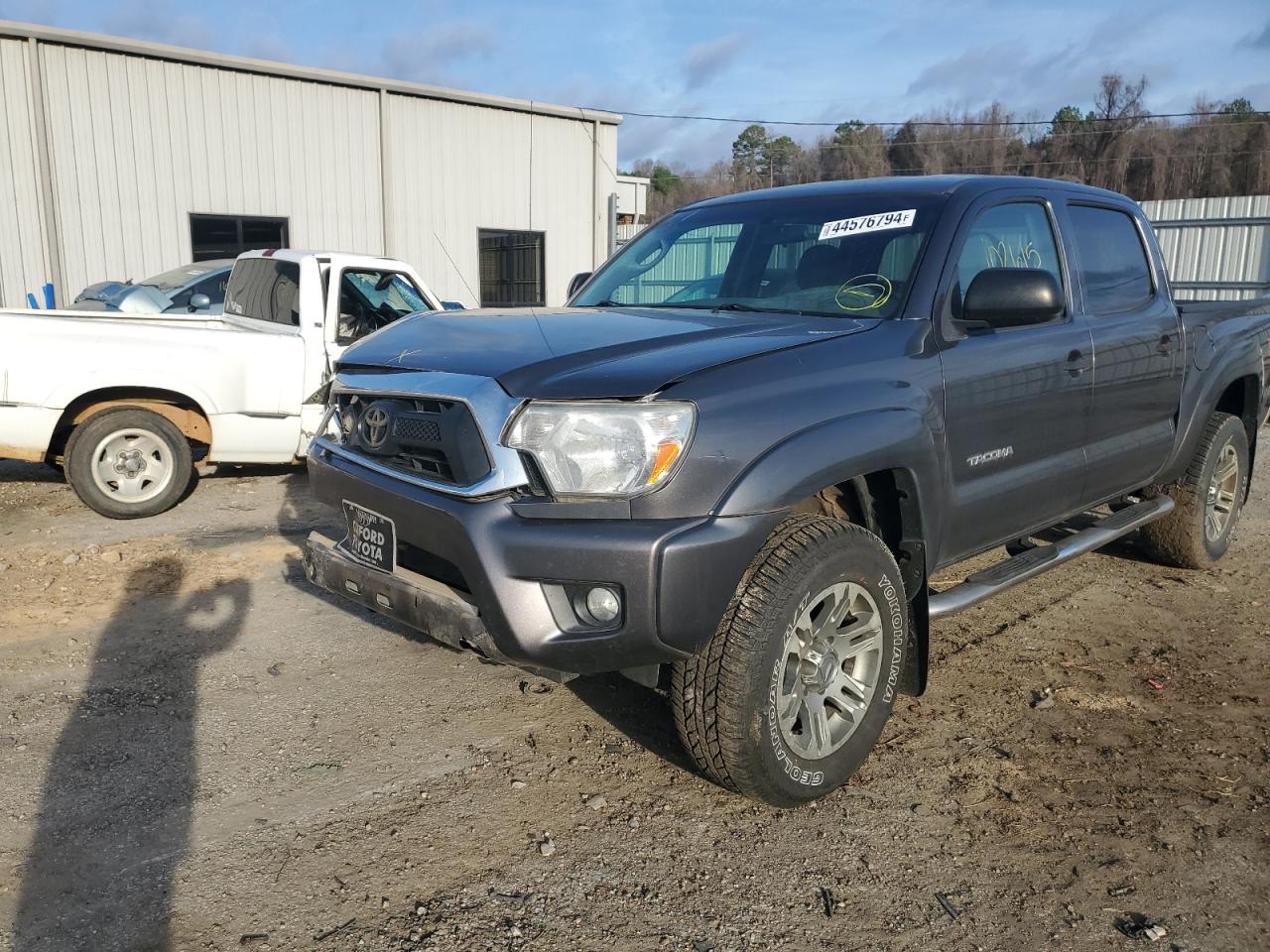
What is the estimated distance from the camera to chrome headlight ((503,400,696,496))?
2789 millimetres

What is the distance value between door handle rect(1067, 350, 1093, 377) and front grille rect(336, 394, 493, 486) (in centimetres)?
254

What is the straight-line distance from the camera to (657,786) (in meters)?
3.37

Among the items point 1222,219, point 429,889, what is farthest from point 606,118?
point 429,889

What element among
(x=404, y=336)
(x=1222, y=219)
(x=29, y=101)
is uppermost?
(x=29, y=101)

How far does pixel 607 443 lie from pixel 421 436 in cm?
67

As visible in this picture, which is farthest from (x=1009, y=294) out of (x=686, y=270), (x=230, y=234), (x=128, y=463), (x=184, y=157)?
(x=230, y=234)

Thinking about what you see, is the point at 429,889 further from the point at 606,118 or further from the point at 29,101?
the point at 606,118

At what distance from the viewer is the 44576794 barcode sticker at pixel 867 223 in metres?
3.87

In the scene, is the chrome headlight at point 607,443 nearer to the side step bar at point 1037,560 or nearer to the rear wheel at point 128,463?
the side step bar at point 1037,560

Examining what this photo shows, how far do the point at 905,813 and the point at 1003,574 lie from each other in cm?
119

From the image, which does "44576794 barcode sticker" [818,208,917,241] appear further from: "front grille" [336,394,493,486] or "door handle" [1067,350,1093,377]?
"front grille" [336,394,493,486]

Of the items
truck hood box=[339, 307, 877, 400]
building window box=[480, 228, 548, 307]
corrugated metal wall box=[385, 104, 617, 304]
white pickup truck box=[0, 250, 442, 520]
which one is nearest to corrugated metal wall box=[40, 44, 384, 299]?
corrugated metal wall box=[385, 104, 617, 304]

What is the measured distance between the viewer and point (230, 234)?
14758 mm

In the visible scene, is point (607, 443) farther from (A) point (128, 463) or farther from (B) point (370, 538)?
(A) point (128, 463)
